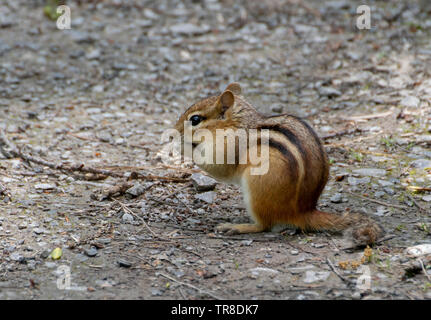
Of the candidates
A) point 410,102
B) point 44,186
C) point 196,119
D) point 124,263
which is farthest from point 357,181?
point 44,186

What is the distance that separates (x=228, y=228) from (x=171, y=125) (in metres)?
1.83

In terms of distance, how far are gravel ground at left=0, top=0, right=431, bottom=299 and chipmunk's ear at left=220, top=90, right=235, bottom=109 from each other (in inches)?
26.8

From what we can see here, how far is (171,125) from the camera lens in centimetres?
508

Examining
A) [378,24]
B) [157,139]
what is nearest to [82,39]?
[157,139]

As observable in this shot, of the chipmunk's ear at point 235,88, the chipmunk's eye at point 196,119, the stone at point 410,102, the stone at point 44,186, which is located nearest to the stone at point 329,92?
the stone at point 410,102

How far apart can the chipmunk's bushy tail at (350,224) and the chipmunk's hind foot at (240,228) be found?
0.99 ft

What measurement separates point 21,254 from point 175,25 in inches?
179

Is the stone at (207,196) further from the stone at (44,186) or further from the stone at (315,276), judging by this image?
the stone at (315,276)

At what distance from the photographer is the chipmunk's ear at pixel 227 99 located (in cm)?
360

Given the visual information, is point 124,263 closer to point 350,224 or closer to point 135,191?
point 135,191

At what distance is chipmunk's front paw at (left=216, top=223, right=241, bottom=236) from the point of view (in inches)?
135

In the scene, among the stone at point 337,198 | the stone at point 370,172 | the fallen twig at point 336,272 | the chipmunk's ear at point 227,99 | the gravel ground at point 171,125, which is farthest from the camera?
the stone at point 370,172

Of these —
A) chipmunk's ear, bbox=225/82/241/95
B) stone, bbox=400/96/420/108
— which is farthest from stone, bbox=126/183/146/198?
stone, bbox=400/96/420/108

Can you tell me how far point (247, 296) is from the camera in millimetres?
2732
